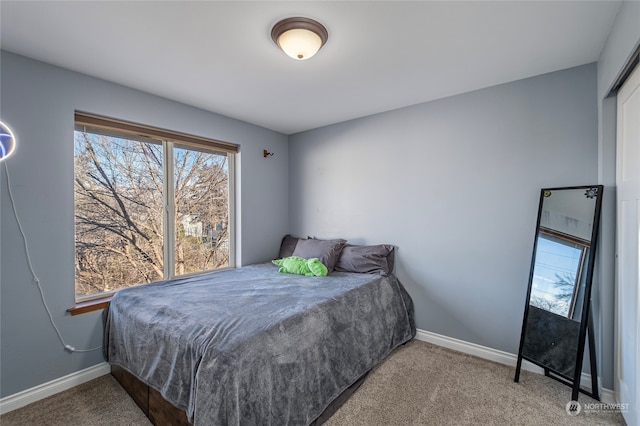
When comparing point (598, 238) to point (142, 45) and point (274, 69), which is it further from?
point (142, 45)

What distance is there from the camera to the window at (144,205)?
2359mm

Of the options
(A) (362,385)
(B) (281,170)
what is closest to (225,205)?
(B) (281,170)

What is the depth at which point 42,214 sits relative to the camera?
2039 millimetres

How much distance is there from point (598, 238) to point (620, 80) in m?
1.03

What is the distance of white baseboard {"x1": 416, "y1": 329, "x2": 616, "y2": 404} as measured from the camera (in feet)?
6.29

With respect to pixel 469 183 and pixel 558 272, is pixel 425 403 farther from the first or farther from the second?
pixel 469 183

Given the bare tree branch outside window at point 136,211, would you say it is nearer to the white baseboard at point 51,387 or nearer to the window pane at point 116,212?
the window pane at point 116,212

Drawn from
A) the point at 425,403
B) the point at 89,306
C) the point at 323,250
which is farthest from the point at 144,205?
the point at 425,403

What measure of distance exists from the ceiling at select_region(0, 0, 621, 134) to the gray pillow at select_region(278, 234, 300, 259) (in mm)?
1874

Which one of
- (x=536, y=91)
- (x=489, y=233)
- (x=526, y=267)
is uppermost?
(x=536, y=91)

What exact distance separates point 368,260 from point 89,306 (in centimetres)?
246

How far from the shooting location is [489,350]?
2.49 m

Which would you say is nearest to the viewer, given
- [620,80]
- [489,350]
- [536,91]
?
[620,80]

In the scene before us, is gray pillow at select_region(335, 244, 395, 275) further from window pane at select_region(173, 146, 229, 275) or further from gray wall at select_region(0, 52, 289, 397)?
gray wall at select_region(0, 52, 289, 397)
